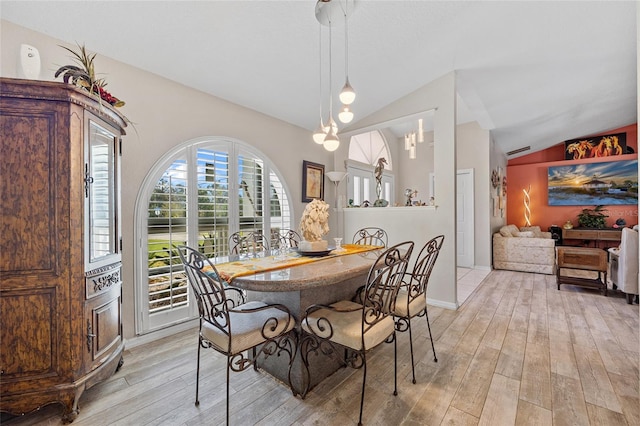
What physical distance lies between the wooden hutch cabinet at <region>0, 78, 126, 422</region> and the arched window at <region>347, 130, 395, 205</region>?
4145mm

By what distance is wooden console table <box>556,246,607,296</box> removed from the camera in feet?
12.2

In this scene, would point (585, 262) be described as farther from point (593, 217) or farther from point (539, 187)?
point (539, 187)

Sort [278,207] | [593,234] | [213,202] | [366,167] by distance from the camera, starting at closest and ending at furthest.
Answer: [213,202] → [278,207] → [366,167] → [593,234]

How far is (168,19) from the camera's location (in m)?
2.04

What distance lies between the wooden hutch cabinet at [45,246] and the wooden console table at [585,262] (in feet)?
18.3

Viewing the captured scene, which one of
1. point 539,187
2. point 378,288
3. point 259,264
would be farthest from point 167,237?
point 539,187

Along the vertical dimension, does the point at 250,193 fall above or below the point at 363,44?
below

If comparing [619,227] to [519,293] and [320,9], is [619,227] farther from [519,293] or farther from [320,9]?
[320,9]

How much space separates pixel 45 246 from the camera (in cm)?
151

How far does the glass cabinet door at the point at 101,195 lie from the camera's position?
5.47 ft

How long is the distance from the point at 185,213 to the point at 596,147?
31.7 feet

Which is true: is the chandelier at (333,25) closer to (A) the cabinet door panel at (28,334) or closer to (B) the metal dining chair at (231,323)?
(B) the metal dining chair at (231,323)

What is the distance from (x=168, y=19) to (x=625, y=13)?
4291mm

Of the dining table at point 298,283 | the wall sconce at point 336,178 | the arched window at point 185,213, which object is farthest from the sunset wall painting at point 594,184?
the arched window at point 185,213
